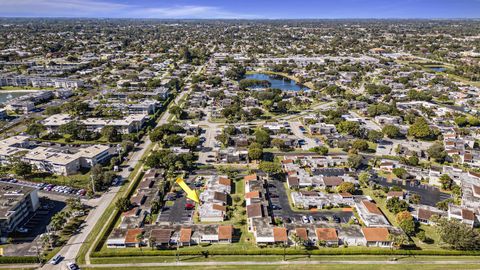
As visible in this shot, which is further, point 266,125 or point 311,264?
point 266,125

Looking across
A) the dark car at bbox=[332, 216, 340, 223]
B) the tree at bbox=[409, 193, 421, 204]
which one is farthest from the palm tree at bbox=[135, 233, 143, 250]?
the tree at bbox=[409, 193, 421, 204]

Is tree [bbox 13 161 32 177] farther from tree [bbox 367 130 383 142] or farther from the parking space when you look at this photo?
tree [bbox 367 130 383 142]

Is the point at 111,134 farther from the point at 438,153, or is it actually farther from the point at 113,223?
the point at 438,153

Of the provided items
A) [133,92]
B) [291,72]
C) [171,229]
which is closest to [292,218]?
[171,229]

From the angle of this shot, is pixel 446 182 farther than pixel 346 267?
Yes

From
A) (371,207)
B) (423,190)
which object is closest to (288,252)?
(371,207)

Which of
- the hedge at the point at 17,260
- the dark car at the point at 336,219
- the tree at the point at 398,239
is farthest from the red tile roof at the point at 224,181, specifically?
the hedge at the point at 17,260

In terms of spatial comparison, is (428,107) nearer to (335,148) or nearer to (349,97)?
(349,97)
